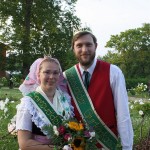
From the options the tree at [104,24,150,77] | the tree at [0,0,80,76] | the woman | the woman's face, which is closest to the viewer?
the woman

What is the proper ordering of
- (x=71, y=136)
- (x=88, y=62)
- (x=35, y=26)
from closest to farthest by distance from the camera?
(x=71, y=136) < (x=88, y=62) < (x=35, y=26)

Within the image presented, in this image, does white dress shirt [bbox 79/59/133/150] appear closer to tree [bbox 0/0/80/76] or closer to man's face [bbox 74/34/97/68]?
man's face [bbox 74/34/97/68]

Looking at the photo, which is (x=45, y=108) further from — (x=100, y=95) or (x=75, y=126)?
(x=100, y=95)

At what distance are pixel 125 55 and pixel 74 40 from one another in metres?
46.3

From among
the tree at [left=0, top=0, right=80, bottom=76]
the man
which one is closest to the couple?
the man

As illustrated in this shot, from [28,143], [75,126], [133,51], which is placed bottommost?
[28,143]

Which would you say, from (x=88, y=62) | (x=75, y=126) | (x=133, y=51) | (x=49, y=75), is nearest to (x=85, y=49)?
(x=88, y=62)

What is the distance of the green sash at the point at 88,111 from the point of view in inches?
131

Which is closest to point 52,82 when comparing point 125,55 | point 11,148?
point 11,148

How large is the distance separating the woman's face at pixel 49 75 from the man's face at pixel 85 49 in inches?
11.9

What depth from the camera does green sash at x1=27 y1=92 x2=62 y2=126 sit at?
3057mm

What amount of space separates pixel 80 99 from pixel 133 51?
4737 centimetres

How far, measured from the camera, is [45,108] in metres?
3.10

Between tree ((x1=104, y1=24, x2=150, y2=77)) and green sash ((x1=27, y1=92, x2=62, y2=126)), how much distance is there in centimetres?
4438
